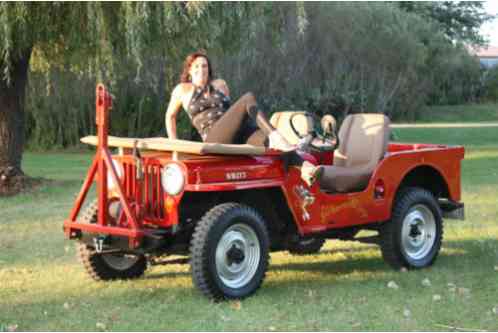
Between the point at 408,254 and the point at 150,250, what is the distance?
2.48 meters

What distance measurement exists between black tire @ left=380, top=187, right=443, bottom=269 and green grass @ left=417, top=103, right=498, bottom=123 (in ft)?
106

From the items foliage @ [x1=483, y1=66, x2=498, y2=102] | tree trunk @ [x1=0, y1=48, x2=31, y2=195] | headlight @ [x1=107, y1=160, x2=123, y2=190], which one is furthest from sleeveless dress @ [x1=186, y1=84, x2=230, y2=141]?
foliage @ [x1=483, y1=66, x2=498, y2=102]

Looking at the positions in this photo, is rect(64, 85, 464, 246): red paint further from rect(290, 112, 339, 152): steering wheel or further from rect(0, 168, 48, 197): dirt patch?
rect(0, 168, 48, 197): dirt patch

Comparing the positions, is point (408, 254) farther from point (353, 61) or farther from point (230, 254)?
point (353, 61)

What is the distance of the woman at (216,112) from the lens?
636 cm

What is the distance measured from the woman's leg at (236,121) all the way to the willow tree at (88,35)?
5395mm

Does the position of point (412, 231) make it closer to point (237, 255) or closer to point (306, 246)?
point (306, 246)

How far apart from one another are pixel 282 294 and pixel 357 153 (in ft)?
5.73

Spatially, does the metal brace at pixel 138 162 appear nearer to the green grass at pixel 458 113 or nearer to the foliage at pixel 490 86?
the green grass at pixel 458 113

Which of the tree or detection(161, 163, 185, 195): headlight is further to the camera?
the tree

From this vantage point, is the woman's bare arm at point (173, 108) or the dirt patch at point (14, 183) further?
the dirt patch at point (14, 183)

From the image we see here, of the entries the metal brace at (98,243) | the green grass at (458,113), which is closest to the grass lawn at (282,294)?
the metal brace at (98,243)

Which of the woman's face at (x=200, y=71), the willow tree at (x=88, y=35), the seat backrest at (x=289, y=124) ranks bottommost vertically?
the seat backrest at (x=289, y=124)

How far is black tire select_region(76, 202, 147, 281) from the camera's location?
6.49 metres
